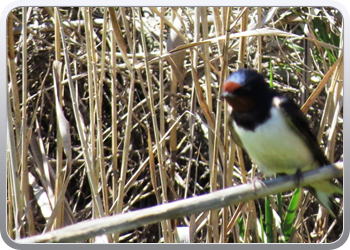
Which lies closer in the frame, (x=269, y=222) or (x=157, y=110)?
(x=269, y=222)

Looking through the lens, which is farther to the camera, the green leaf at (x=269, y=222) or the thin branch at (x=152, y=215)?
the green leaf at (x=269, y=222)

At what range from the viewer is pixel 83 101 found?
211 centimetres

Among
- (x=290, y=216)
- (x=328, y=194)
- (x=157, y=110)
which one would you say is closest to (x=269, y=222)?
(x=290, y=216)

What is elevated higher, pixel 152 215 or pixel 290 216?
pixel 152 215

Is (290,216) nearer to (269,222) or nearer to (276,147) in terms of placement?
(269,222)

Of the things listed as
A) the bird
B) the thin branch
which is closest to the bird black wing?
the bird

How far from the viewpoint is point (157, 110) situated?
2.01 metres

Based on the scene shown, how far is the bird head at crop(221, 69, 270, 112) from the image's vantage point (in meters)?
1.42

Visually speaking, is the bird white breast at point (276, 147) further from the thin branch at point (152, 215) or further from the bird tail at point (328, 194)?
the thin branch at point (152, 215)

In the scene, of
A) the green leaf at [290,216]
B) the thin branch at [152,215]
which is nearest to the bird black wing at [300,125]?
the green leaf at [290,216]

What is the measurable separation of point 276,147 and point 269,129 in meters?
0.05

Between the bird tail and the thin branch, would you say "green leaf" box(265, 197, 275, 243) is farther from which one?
the thin branch

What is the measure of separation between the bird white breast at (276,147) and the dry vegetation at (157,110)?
0.06 metres

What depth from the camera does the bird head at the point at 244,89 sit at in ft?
4.64
